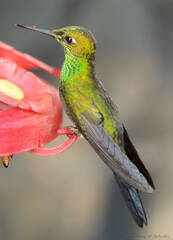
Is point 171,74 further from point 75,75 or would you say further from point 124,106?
point 75,75

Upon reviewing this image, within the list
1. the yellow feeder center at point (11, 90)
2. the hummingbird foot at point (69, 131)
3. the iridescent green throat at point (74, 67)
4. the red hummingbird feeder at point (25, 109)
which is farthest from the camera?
the iridescent green throat at point (74, 67)

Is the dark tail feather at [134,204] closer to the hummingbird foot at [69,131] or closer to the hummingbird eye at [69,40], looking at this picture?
the hummingbird foot at [69,131]

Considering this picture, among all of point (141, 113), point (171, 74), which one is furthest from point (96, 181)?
point (171, 74)

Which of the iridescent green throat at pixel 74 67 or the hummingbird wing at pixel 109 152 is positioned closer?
the hummingbird wing at pixel 109 152

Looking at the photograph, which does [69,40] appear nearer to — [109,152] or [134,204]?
[109,152]

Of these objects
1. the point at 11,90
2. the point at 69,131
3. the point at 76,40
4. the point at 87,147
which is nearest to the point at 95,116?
the point at 69,131

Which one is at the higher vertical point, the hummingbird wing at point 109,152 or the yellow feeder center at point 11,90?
the yellow feeder center at point 11,90

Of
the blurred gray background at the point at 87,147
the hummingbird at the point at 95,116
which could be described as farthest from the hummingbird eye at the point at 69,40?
the blurred gray background at the point at 87,147
